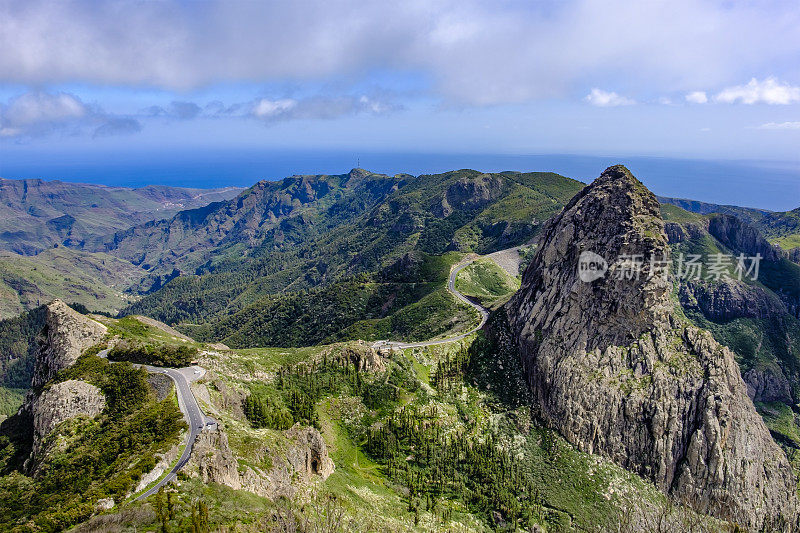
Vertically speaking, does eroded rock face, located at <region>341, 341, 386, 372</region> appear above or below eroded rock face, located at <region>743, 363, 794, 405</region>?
above

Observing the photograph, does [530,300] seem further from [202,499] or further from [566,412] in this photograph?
[202,499]

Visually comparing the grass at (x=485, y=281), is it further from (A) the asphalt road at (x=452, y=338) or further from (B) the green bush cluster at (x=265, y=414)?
(B) the green bush cluster at (x=265, y=414)

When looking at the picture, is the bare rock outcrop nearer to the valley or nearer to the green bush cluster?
the valley

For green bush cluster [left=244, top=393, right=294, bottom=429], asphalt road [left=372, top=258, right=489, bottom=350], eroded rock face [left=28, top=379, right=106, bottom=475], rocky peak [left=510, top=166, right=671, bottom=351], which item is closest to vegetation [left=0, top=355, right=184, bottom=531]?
eroded rock face [left=28, top=379, right=106, bottom=475]

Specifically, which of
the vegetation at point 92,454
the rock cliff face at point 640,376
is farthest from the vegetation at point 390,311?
the vegetation at point 92,454

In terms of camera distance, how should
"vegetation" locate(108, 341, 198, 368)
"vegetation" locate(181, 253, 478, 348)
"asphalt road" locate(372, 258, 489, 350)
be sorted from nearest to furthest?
"vegetation" locate(108, 341, 198, 368), "asphalt road" locate(372, 258, 489, 350), "vegetation" locate(181, 253, 478, 348)

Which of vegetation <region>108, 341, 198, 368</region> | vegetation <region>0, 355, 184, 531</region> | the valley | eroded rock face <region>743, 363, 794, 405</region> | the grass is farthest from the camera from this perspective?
eroded rock face <region>743, 363, 794, 405</region>
